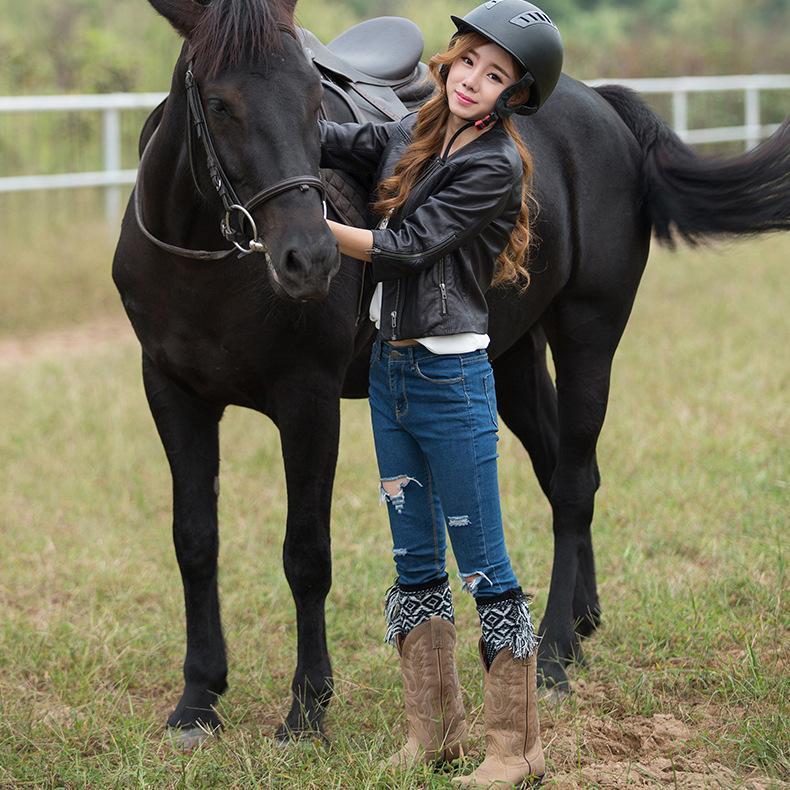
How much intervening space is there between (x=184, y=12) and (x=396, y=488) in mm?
1256

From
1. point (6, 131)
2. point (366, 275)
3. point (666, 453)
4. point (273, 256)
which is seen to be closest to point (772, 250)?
point (666, 453)

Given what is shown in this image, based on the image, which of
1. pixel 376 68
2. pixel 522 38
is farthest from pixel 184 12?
pixel 376 68

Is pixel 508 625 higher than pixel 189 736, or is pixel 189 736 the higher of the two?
pixel 508 625

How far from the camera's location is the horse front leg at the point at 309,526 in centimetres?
322

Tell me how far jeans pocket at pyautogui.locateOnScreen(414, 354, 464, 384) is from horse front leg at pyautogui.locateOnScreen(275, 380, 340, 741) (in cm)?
51

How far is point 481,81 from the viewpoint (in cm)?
271

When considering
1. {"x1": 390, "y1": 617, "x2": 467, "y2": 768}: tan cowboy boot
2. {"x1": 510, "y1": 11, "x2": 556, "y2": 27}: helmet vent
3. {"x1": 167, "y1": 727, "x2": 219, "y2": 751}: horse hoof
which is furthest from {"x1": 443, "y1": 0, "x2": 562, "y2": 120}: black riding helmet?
{"x1": 167, "y1": 727, "x2": 219, "y2": 751}: horse hoof

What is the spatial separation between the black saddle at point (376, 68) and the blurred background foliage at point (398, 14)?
1266mm

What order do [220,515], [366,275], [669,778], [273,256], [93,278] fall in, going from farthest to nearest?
[93,278], [220,515], [366,275], [669,778], [273,256]

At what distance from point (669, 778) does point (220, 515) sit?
2852 millimetres

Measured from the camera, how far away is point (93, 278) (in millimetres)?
10141

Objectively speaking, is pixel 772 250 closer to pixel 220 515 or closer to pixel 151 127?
pixel 220 515

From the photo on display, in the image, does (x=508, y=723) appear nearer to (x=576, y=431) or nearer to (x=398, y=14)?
(x=576, y=431)

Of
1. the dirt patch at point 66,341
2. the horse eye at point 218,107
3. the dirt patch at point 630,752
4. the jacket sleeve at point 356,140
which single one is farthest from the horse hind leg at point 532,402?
the dirt patch at point 66,341
